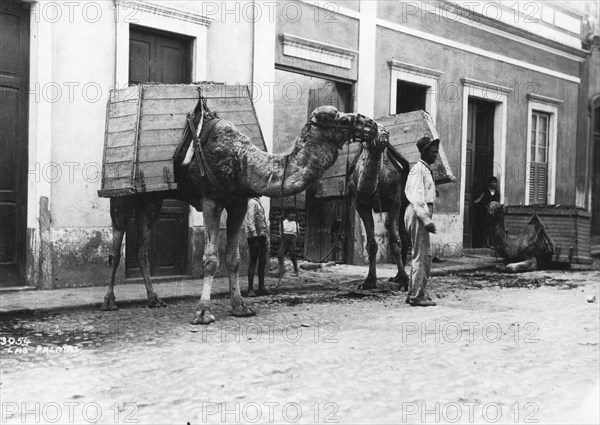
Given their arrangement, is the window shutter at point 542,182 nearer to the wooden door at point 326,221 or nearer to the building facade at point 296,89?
the building facade at point 296,89

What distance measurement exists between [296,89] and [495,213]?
5.54 meters

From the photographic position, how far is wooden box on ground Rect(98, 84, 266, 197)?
6.92 meters

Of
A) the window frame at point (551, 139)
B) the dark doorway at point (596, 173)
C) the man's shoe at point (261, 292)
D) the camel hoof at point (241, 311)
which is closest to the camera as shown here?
the camel hoof at point (241, 311)

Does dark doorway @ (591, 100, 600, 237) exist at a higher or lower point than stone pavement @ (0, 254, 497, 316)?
higher

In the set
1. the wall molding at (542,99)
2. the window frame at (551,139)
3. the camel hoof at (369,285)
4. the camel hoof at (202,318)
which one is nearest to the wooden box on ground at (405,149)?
the camel hoof at (369,285)

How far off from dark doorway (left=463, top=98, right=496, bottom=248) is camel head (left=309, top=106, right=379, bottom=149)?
10.0 meters

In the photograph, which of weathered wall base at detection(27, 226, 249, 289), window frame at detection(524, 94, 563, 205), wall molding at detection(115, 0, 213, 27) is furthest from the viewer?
window frame at detection(524, 94, 563, 205)

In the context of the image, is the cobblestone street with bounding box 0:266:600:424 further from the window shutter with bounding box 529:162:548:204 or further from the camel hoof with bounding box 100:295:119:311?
the window shutter with bounding box 529:162:548:204

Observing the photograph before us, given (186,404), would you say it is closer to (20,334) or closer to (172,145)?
(20,334)

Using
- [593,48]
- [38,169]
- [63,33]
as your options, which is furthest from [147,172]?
[593,48]

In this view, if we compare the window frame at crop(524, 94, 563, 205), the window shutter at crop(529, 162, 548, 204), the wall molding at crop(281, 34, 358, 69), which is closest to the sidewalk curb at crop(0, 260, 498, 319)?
the wall molding at crop(281, 34, 358, 69)

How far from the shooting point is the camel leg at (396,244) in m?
9.45

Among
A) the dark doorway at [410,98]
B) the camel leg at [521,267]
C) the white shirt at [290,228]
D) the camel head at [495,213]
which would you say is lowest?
the camel leg at [521,267]

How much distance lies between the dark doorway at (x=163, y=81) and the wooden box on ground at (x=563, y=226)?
7.06 m
